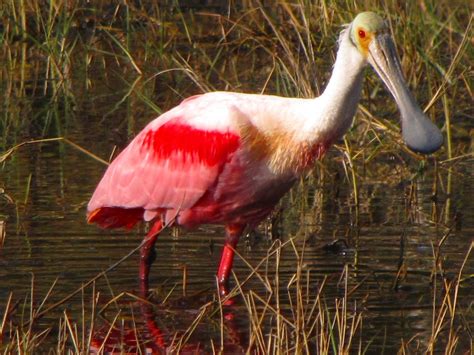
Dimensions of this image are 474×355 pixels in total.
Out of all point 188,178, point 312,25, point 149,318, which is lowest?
point 149,318

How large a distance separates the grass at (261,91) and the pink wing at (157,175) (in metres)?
0.40

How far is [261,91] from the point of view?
29.8ft

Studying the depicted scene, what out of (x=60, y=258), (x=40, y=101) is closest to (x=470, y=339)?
(x=60, y=258)

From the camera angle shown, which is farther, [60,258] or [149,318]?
[60,258]

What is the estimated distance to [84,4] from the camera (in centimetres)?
1345

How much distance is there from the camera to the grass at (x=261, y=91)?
20.1ft

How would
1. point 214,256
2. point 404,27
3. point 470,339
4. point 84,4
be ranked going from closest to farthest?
1. point 470,339
2. point 214,256
3. point 404,27
4. point 84,4

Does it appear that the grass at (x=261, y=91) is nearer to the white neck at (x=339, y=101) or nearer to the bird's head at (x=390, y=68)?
the bird's head at (x=390, y=68)

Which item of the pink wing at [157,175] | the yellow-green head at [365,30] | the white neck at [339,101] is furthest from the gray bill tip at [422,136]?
the pink wing at [157,175]

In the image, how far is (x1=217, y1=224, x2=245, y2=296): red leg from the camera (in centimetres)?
750

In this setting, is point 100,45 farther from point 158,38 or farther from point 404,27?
point 404,27

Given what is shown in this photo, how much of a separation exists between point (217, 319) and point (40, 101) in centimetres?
583

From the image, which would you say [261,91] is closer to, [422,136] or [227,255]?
[227,255]

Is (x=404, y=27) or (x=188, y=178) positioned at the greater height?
(x=404, y=27)
